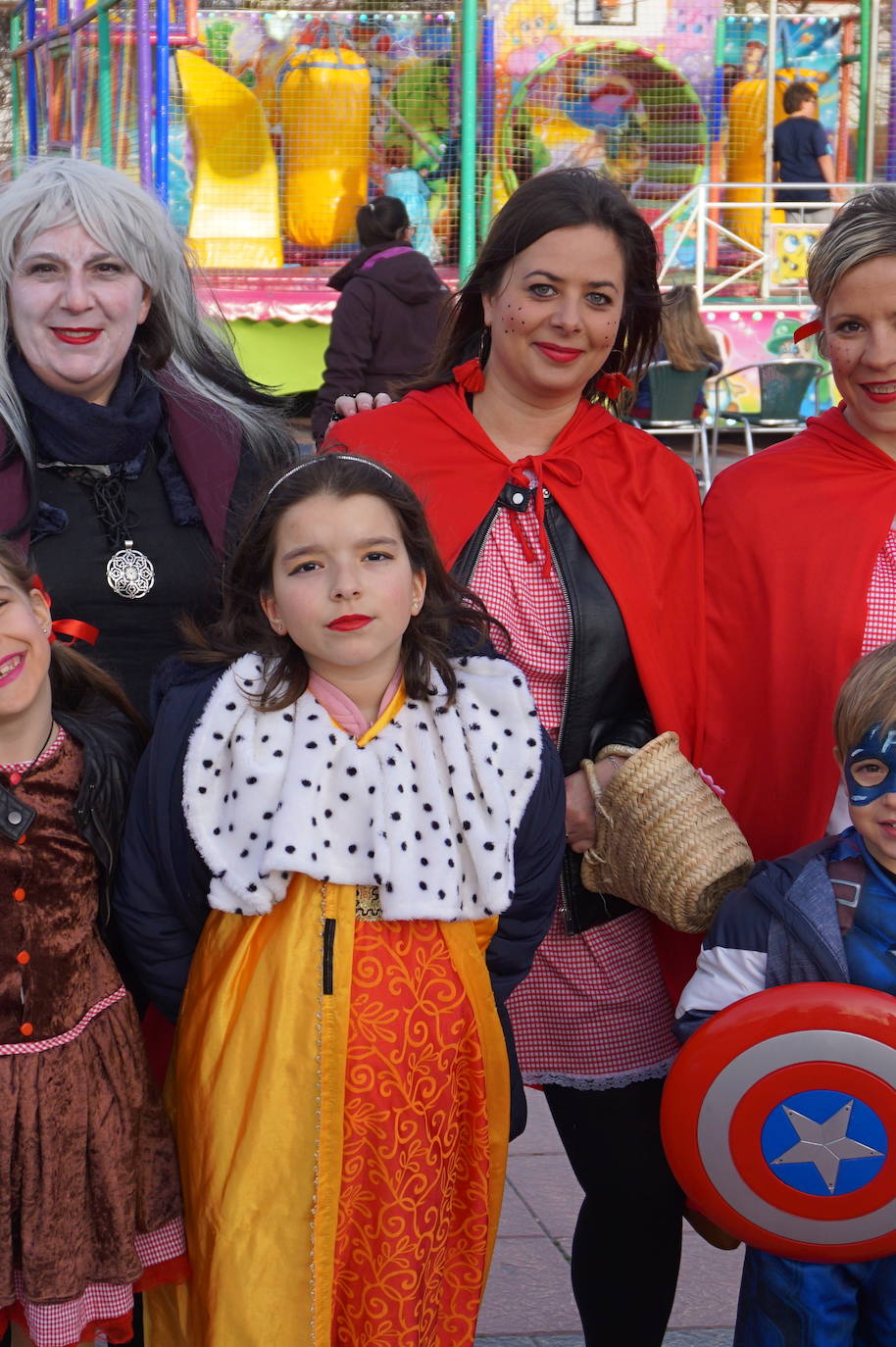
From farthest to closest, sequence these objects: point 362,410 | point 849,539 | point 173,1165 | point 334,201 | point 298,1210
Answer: point 334,201
point 362,410
point 849,539
point 173,1165
point 298,1210

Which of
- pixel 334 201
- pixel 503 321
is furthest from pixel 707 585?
pixel 334 201

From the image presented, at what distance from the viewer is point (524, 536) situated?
2744mm

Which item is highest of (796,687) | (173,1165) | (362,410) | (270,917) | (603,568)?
(362,410)

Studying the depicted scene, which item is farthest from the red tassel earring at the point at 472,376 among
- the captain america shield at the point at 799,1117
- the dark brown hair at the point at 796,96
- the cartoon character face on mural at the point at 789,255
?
the dark brown hair at the point at 796,96

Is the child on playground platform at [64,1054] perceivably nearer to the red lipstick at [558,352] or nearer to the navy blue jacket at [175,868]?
the navy blue jacket at [175,868]

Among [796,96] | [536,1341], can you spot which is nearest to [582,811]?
[536,1341]

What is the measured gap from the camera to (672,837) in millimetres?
2506

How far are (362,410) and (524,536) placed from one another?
0.51 meters

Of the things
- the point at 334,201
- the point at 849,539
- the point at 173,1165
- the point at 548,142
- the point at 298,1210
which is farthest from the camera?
the point at 548,142

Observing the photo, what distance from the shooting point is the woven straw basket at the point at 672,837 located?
251 cm

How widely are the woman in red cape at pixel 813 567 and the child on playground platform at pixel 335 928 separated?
1.75 feet

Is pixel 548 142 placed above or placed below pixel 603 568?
above

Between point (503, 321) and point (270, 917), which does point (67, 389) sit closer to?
point (503, 321)

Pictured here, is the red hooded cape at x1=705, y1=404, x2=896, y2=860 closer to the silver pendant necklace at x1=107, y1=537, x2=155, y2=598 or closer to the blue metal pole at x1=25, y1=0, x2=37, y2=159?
the silver pendant necklace at x1=107, y1=537, x2=155, y2=598
